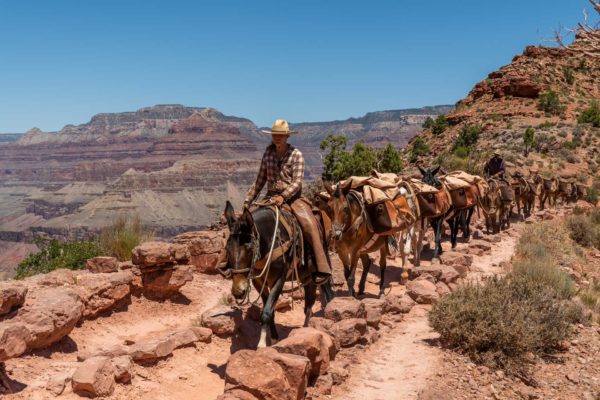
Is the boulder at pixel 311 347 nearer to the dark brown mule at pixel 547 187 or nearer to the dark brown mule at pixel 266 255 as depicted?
the dark brown mule at pixel 266 255

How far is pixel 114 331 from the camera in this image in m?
8.36

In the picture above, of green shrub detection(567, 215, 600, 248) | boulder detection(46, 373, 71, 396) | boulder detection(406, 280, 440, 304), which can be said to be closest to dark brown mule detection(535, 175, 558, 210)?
green shrub detection(567, 215, 600, 248)

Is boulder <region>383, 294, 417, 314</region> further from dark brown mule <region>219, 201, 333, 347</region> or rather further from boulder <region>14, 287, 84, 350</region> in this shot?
boulder <region>14, 287, 84, 350</region>

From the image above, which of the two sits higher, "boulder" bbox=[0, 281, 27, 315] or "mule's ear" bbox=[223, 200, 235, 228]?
"mule's ear" bbox=[223, 200, 235, 228]

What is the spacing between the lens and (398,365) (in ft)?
21.9

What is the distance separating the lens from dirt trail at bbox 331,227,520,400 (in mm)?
5840

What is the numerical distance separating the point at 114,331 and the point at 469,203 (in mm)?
11250

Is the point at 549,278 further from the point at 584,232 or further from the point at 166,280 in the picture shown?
the point at 584,232

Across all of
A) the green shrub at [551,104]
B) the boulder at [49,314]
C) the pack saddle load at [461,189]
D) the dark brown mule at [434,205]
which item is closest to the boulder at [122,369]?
the boulder at [49,314]

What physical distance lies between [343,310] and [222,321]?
6.15 ft

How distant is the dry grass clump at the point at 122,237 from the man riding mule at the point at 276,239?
5407 millimetres

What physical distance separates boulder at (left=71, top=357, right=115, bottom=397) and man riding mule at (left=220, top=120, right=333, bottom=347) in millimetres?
1581

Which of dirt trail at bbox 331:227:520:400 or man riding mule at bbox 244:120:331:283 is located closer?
dirt trail at bbox 331:227:520:400

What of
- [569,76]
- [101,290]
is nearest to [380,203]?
[101,290]
